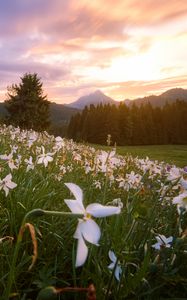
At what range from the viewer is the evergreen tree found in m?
57.8

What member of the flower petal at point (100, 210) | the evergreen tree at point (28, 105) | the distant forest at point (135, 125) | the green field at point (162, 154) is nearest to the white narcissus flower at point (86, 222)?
the flower petal at point (100, 210)

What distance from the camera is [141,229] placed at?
3385mm

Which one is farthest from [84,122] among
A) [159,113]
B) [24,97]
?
[24,97]

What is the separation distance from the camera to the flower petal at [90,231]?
1.26 meters

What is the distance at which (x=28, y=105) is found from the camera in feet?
188

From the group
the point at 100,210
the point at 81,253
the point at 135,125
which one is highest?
the point at 135,125

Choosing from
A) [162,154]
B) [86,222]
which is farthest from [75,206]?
[162,154]

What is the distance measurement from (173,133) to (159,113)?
7.28 meters

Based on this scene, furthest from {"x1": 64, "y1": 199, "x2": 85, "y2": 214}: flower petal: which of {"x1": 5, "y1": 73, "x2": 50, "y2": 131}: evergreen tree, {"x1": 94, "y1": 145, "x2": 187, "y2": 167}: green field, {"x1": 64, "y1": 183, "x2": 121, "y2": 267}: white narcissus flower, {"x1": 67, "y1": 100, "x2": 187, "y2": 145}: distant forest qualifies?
{"x1": 67, "y1": 100, "x2": 187, "y2": 145}: distant forest

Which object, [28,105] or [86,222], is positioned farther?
[28,105]

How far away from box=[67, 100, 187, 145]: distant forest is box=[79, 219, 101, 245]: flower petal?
9076 cm

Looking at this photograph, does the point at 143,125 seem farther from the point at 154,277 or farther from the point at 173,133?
the point at 154,277

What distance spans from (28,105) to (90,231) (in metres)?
57.5

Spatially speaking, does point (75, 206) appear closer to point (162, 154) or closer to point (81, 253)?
point (81, 253)
